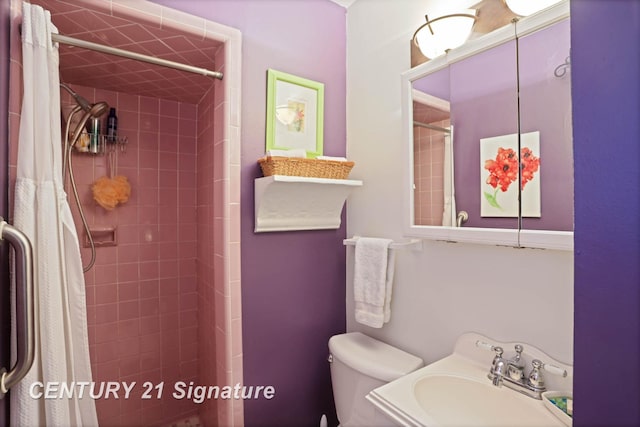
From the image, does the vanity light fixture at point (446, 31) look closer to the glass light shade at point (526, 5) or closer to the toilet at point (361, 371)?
the glass light shade at point (526, 5)

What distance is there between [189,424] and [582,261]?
8.14 feet

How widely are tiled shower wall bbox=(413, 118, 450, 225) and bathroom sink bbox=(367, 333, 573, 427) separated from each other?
1.62ft

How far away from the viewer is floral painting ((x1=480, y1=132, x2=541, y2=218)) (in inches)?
37.4

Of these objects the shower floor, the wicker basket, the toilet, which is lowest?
the shower floor

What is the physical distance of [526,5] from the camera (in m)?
1.01

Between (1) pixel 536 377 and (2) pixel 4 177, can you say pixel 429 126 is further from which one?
(2) pixel 4 177

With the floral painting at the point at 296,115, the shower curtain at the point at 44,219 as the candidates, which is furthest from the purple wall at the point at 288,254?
the shower curtain at the point at 44,219

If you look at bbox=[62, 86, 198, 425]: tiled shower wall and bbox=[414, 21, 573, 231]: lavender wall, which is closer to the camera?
bbox=[414, 21, 573, 231]: lavender wall

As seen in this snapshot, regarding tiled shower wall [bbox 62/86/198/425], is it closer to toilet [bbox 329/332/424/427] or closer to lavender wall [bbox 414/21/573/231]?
toilet [bbox 329/332/424/427]

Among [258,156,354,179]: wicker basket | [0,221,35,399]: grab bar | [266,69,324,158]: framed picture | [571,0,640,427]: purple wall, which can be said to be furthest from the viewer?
[266,69,324,158]: framed picture

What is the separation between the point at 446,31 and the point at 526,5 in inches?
10.0

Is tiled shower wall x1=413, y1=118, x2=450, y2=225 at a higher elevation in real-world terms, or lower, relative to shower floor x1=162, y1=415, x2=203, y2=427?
higher

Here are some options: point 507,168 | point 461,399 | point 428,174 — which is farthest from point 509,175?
point 461,399

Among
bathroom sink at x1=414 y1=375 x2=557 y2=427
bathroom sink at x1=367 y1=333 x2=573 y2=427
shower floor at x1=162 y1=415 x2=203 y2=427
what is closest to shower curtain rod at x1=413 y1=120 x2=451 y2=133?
bathroom sink at x1=367 y1=333 x2=573 y2=427
